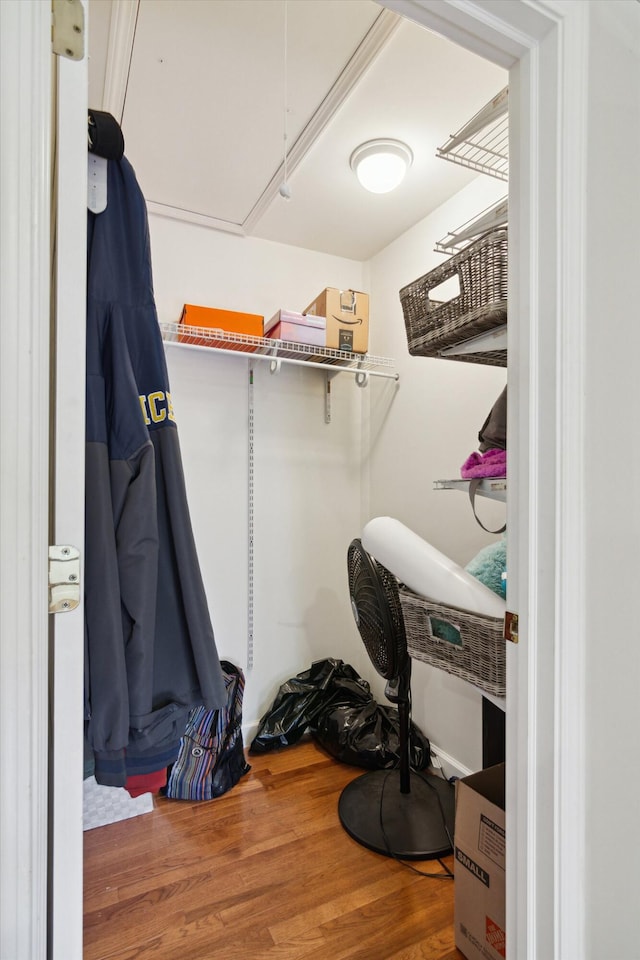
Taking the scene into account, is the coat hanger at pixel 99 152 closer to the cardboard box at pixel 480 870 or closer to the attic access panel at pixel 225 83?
the attic access panel at pixel 225 83

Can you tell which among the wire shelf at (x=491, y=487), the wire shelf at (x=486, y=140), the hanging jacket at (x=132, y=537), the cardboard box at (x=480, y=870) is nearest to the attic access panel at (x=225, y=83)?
the wire shelf at (x=486, y=140)

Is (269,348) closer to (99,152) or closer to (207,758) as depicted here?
(99,152)

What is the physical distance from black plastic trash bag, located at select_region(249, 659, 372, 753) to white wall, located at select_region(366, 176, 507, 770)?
0.34 metres

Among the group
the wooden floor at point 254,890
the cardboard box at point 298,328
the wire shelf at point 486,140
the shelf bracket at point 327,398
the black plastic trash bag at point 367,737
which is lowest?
the wooden floor at point 254,890

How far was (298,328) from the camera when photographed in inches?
86.3

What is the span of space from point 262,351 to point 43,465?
5.98 ft

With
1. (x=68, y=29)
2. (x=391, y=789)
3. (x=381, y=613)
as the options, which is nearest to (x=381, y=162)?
(x=68, y=29)

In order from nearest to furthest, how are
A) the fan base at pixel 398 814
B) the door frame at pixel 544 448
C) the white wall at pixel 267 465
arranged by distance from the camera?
1. the door frame at pixel 544 448
2. the fan base at pixel 398 814
3. the white wall at pixel 267 465

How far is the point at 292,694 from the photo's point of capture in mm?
2398

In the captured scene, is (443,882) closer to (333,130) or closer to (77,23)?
(77,23)

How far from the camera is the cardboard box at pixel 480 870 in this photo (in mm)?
1204

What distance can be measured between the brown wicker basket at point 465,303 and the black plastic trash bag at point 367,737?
5.38 feet

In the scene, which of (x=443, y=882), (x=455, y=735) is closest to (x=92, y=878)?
(x=443, y=882)

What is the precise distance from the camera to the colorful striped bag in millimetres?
1993
